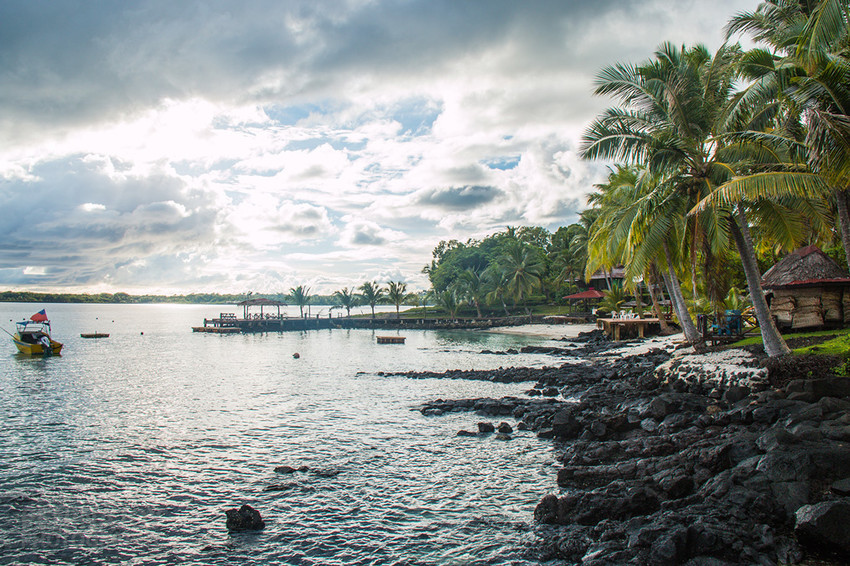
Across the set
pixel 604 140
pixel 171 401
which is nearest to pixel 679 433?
pixel 604 140

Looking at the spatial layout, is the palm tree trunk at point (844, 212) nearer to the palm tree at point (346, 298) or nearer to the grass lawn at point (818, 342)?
the grass lawn at point (818, 342)

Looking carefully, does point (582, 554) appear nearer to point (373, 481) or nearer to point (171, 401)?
point (373, 481)

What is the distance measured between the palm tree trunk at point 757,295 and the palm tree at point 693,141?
2 cm

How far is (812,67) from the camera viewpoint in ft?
40.0

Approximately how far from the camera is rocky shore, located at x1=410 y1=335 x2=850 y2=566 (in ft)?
22.4

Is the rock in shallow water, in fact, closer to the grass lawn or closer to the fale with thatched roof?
the grass lawn

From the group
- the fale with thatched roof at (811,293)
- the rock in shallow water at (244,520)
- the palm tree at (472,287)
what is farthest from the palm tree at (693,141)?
the palm tree at (472,287)

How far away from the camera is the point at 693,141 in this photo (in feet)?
50.6

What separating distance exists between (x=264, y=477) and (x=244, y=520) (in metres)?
3.14

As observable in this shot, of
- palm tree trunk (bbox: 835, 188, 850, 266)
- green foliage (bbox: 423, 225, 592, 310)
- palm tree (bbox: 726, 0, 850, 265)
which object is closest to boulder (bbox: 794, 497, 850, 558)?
palm tree (bbox: 726, 0, 850, 265)

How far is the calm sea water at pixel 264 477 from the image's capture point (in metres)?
8.94

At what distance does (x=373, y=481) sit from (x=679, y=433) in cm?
748

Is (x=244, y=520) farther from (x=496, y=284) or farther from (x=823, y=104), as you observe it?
(x=496, y=284)

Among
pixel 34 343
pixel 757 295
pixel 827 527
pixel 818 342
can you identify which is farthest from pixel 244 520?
pixel 34 343
